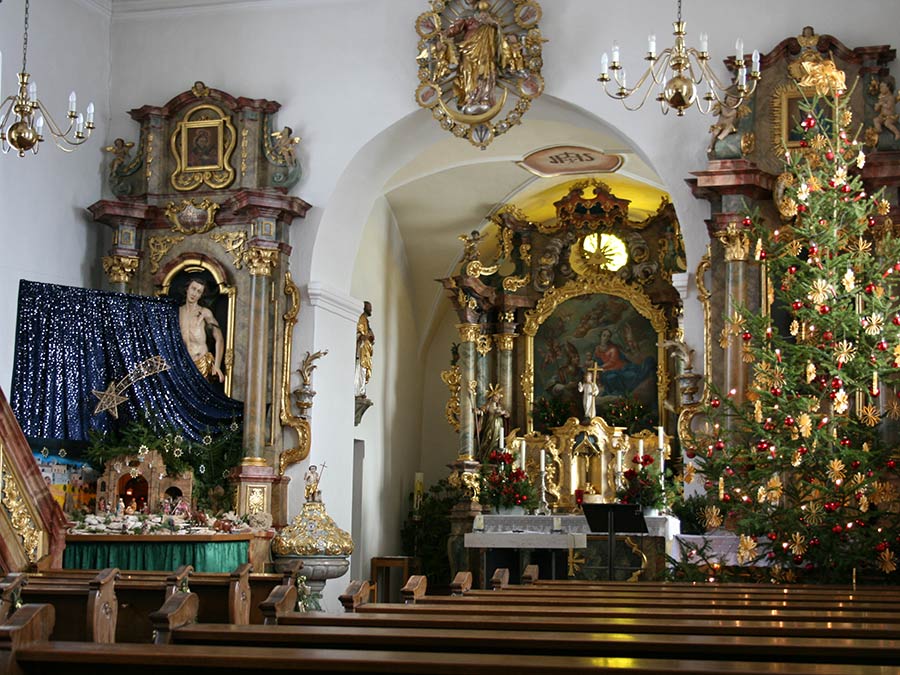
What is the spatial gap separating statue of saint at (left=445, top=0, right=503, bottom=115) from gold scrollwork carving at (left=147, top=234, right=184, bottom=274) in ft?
10.7

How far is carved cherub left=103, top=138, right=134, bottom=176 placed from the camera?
13398mm

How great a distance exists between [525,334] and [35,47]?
25.4 feet

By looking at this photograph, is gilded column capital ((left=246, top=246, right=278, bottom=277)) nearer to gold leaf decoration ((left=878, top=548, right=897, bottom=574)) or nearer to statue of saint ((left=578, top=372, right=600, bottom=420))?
statue of saint ((left=578, top=372, right=600, bottom=420))

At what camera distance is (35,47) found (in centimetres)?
1259

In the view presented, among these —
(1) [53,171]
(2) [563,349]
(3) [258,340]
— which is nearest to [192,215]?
(1) [53,171]

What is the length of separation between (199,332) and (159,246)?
1.05 metres

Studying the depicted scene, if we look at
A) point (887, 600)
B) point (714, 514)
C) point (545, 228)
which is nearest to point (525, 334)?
point (545, 228)

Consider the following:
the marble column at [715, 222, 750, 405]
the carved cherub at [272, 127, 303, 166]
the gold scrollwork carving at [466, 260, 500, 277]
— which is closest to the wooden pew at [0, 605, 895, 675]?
the marble column at [715, 222, 750, 405]

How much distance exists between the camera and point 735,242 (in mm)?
11273

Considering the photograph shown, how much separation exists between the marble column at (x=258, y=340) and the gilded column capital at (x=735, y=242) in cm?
440

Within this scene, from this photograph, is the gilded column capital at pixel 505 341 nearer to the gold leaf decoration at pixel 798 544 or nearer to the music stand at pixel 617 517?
the music stand at pixel 617 517

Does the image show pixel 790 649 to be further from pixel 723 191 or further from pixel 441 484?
pixel 441 484

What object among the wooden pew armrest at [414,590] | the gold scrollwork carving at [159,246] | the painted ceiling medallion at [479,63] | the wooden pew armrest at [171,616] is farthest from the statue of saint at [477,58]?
the wooden pew armrest at [171,616]

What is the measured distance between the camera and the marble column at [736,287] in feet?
36.7
